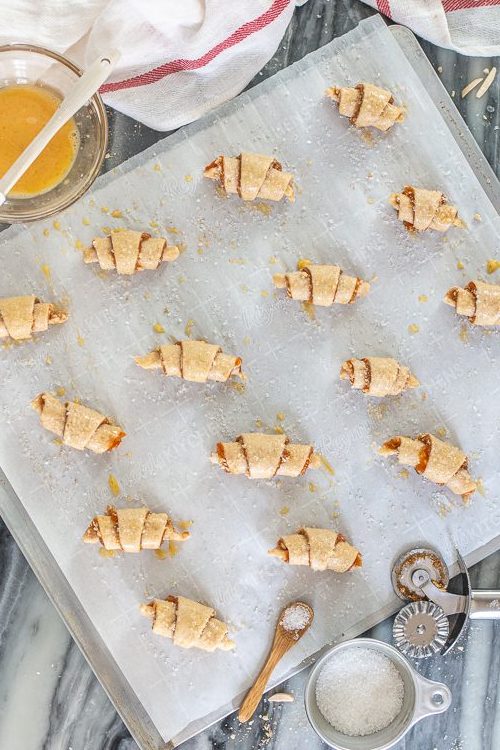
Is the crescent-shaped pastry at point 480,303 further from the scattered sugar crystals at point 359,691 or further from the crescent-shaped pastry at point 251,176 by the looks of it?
the scattered sugar crystals at point 359,691

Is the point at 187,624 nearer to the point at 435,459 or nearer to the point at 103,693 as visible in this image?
the point at 103,693

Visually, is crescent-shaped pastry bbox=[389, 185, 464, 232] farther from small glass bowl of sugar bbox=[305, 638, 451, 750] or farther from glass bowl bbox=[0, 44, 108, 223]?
small glass bowl of sugar bbox=[305, 638, 451, 750]

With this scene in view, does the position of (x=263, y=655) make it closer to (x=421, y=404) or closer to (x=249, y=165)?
(x=421, y=404)

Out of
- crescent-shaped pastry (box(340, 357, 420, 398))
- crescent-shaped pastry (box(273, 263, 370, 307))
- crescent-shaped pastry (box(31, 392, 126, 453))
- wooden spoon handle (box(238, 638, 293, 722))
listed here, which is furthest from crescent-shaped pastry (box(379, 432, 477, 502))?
crescent-shaped pastry (box(31, 392, 126, 453))

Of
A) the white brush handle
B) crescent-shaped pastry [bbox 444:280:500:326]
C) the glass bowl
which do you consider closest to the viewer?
the white brush handle

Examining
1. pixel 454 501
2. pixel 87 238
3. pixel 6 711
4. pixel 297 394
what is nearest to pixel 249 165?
pixel 87 238

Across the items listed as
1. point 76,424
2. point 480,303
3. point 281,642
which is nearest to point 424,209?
point 480,303

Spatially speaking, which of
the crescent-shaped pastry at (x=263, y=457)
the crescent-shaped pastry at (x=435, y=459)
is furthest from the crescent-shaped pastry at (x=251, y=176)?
the crescent-shaped pastry at (x=435, y=459)
